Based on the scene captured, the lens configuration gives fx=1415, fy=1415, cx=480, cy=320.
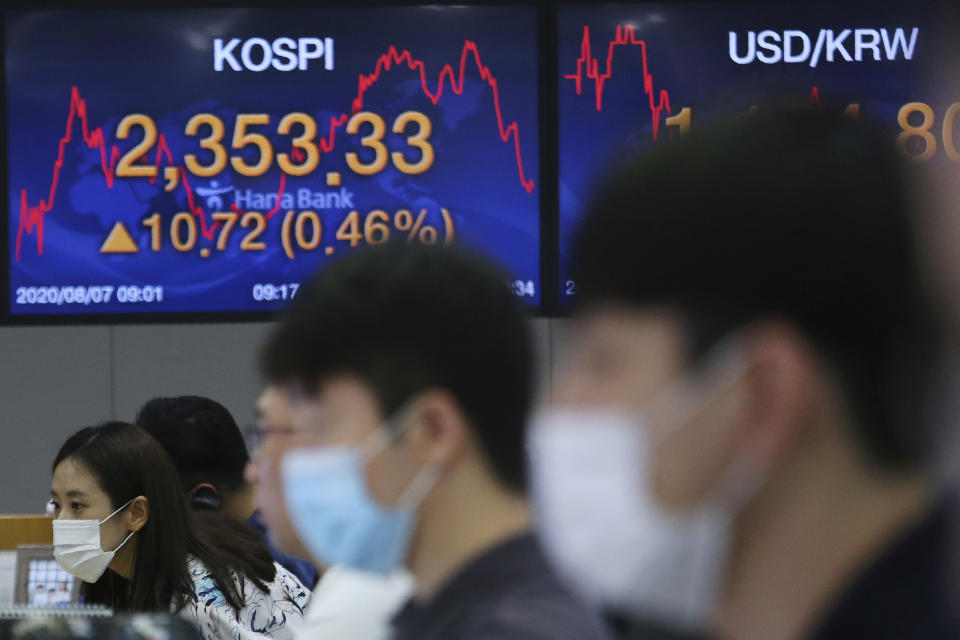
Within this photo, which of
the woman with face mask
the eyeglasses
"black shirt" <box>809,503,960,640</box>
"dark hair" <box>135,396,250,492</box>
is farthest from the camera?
"dark hair" <box>135,396,250,492</box>

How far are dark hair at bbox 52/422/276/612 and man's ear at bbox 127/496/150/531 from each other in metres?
0.01

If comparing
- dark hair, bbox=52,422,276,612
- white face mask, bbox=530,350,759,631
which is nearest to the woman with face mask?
dark hair, bbox=52,422,276,612

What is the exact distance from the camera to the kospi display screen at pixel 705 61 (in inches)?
152

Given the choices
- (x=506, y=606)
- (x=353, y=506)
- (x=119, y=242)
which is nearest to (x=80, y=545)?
(x=119, y=242)

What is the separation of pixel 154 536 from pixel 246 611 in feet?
0.77

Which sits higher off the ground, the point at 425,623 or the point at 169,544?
the point at 425,623

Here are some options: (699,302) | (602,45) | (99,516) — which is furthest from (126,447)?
(699,302)

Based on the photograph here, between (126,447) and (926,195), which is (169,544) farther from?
(926,195)

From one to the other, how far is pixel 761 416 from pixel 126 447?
222 cm

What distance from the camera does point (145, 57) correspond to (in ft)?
12.7

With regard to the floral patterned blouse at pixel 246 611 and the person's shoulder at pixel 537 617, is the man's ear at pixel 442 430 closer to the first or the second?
the person's shoulder at pixel 537 617

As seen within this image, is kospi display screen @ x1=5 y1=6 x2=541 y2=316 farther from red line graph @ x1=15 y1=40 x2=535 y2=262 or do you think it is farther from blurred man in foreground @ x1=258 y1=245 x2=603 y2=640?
blurred man in foreground @ x1=258 y1=245 x2=603 y2=640

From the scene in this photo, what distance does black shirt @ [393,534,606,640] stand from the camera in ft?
3.18

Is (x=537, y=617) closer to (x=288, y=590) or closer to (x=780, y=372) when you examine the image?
(x=780, y=372)
